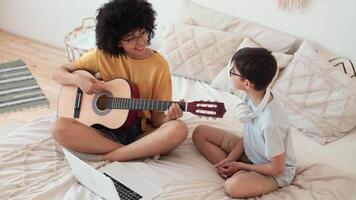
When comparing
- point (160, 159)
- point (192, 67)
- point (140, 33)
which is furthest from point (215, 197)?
A: point (192, 67)

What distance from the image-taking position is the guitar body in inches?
67.8

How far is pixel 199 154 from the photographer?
1757 mm

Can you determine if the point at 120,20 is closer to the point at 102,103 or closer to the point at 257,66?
the point at 102,103

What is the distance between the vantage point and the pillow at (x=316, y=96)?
188cm

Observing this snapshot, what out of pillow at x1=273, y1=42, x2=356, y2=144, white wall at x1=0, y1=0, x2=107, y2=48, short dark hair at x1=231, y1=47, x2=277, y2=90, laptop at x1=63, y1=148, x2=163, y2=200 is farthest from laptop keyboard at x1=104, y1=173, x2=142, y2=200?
white wall at x1=0, y1=0, x2=107, y2=48

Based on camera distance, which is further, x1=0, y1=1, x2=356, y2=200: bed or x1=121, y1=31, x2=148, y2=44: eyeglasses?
x1=121, y1=31, x2=148, y2=44: eyeglasses

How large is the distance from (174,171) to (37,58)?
75.7 inches

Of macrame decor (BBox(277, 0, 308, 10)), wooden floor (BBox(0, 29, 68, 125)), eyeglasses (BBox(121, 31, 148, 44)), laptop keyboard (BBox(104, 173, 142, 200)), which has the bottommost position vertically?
wooden floor (BBox(0, 29, 68, 125))

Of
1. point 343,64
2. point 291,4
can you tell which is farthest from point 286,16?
point 343,64

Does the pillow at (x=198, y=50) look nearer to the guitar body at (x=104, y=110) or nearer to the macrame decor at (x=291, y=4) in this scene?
the macrame decor at (x=291, y=4)

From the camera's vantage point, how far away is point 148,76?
1.76m

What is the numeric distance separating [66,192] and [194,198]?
1.48 feet

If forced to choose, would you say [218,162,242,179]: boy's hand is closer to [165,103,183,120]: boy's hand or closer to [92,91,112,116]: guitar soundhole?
[165,103,183,120]: boy's hand

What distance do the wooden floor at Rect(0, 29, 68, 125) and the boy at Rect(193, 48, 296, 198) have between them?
4.46 feet
